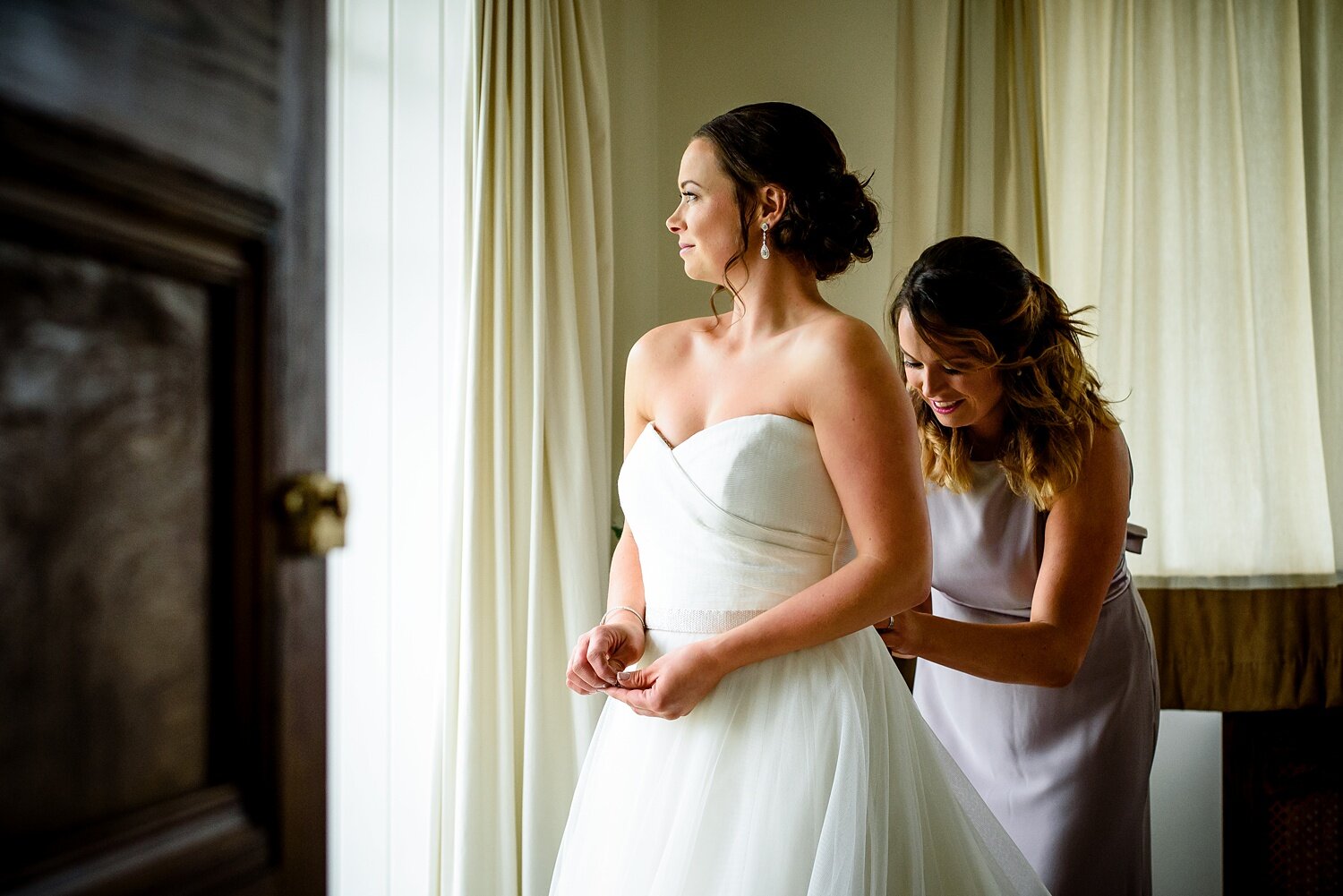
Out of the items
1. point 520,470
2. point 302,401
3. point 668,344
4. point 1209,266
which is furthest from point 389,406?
point 1209,266

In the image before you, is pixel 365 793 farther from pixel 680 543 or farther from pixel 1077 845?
pixel 1077 845

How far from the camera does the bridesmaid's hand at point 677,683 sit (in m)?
1.18

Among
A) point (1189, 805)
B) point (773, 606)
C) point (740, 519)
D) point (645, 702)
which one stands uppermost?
point (740, 519)

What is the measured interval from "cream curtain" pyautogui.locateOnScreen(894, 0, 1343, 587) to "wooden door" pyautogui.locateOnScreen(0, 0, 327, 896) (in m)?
2.53

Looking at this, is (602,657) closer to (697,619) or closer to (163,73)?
(697,619)

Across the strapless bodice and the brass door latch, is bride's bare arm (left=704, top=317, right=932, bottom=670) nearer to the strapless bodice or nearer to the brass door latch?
the strapless bodice

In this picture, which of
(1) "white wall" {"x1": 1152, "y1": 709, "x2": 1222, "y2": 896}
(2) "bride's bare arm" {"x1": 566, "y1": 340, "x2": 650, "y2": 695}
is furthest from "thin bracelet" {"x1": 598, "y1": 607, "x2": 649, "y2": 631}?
(1) "white wall" {"x1": 1152, "y1": 709, "x2": 1222, "y2": 896}

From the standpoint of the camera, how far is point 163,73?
64 centimetres

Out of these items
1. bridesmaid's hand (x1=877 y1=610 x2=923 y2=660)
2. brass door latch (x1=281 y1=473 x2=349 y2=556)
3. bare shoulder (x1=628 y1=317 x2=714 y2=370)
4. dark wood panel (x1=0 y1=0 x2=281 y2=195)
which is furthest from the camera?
bare shoulder (x1=628 y1=317 x2=714 y2=370)

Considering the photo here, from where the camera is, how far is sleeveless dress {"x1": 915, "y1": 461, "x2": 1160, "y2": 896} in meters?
1.54

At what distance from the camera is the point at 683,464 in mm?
1286

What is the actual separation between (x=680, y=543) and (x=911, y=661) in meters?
1.88

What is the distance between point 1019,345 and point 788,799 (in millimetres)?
780

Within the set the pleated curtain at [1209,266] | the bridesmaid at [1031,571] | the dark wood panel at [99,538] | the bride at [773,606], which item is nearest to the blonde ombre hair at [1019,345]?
the bridesmaid at [1031,571]
